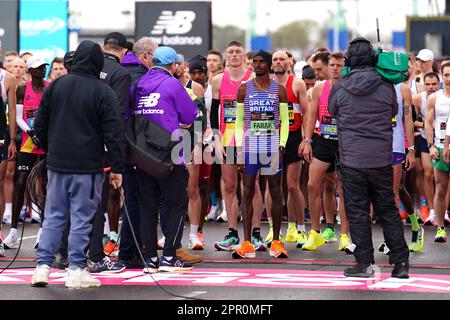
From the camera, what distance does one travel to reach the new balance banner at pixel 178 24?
23.0m

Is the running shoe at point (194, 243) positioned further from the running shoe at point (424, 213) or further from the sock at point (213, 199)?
the running shoe at point (424, 213)

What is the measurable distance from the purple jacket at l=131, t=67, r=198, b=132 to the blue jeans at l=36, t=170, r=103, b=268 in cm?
112

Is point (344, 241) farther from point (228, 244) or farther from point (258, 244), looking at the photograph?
point (228, 244)

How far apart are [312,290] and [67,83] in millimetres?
2857

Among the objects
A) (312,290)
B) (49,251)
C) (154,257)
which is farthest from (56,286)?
(312,290)

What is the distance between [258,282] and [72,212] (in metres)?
1.81

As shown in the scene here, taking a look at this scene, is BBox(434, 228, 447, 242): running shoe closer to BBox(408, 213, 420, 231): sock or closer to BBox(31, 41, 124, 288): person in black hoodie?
BBox(408, 213, 420, 231): sock

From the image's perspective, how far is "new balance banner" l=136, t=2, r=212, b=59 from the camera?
23047mm

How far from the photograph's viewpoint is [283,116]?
13.2 m

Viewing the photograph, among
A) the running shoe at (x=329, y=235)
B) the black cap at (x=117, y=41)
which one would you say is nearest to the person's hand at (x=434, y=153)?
the running shoe at (x=329, y=235)

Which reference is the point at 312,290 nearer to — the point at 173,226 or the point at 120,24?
the point at 173,226

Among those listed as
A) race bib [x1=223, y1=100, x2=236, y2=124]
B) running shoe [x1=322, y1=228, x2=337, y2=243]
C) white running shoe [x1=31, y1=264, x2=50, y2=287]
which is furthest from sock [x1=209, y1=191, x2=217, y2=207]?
white running shoe [x1=31, y1=264, x2=50, y2=287]

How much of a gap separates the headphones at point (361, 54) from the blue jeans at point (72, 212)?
272 cm

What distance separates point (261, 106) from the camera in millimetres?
13141
